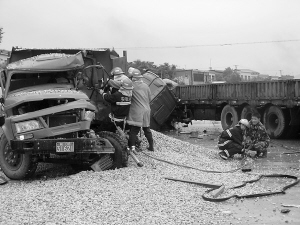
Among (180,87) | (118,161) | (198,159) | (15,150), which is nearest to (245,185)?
(118,161)

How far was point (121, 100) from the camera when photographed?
9.55 metres

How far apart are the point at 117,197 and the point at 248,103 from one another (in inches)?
531

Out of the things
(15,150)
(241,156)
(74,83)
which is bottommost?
(241,156)

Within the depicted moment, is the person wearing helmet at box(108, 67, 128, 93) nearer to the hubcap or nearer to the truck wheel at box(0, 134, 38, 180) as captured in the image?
the truck wheel at box(0, 134, 38, 180)

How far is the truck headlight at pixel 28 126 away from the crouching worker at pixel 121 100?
178cm

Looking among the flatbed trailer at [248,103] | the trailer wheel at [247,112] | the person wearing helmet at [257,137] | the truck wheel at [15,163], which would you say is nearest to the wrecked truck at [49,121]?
the truck wheel at [15,163]

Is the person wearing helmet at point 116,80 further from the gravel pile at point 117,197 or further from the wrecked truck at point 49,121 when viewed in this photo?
the gravel pile at point 117,197

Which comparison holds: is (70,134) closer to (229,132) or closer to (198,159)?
(198,159)

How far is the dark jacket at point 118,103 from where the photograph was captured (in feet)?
31.0

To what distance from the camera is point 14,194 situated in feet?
23.5

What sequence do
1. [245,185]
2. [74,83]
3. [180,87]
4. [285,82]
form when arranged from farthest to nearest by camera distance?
[180,87], [285,82], [74,83], [245,185]

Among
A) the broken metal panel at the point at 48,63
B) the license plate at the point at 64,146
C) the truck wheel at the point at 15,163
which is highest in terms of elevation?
the broken metal panel at the point at 48,63

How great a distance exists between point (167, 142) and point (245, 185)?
4619mm

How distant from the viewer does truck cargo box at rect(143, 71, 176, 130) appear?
1828 centimetres
